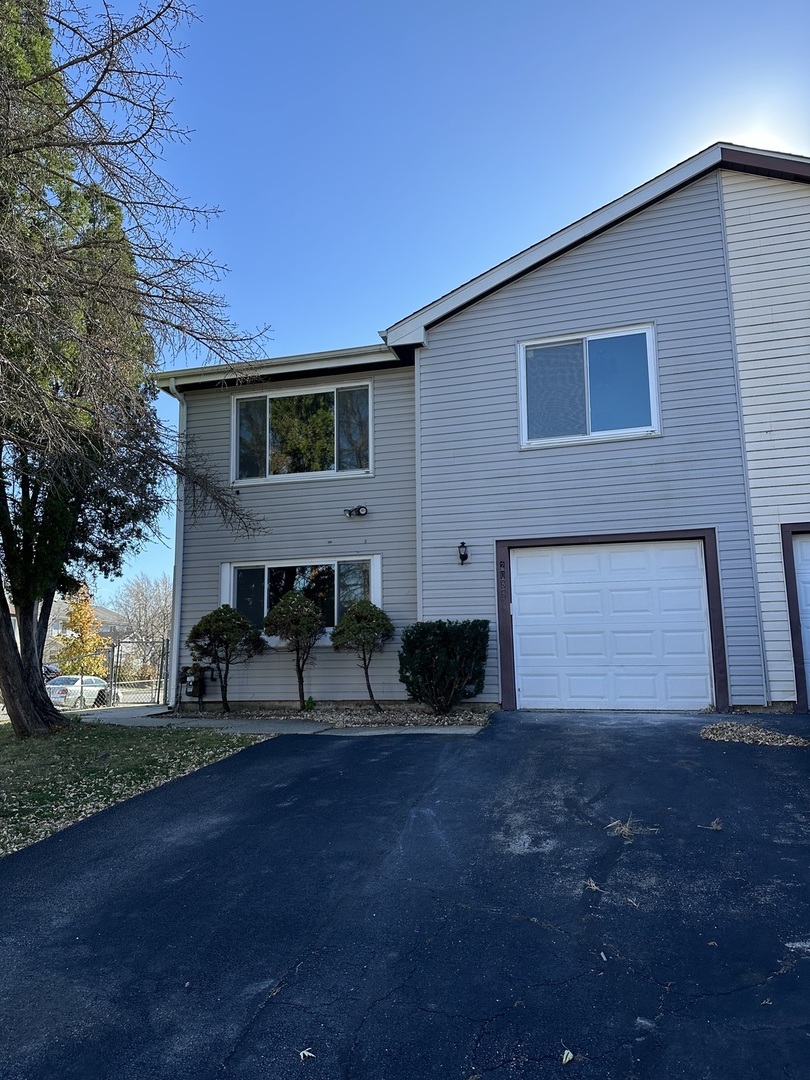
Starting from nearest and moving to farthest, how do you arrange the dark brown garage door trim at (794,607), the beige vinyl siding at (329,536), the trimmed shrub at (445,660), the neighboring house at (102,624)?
the dark brown garage door trim at (794,607)
the trimmed shrub at (445,660)
the beige vinyl siding at (329,536)
the neighboring house at (102,624)

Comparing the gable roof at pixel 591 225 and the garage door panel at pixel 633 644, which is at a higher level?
the gable roof at pixel 591 225

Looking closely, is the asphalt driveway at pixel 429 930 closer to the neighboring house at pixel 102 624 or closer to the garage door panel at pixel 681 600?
the garage door panel at pixel 681 600

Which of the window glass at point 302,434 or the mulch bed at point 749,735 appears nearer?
the mulch bed at point 749,735

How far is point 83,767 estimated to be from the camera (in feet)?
24.2

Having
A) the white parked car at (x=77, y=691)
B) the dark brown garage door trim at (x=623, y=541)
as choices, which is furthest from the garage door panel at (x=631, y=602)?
the white parked car at (x=77, y=691)

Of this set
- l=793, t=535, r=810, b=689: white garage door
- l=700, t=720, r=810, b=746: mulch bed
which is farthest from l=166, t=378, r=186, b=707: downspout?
l=793, t=535, r=810, b=689: white garage door

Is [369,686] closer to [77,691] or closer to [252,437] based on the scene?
[252,437]

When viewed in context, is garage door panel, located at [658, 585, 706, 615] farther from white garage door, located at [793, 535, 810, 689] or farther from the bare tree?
the bare tree

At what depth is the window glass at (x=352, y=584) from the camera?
448 inches

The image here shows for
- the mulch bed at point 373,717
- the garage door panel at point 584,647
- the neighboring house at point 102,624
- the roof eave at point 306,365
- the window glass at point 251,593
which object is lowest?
the mulch bed at point 373,717

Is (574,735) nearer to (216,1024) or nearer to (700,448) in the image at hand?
(700,448)

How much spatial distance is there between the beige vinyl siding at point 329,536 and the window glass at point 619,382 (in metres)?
2.97

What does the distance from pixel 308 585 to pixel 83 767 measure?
15.9 feet

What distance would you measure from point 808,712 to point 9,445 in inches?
365
